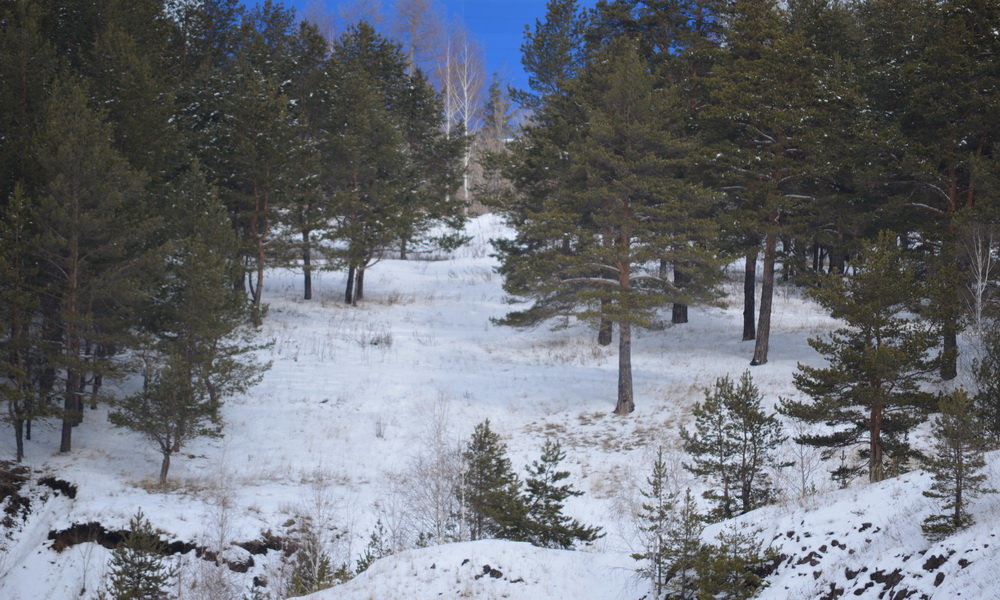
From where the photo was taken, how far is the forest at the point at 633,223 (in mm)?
12914

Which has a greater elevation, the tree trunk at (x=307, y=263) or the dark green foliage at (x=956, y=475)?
the tree trunk at (x=307, y=263)

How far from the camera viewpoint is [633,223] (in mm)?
20828

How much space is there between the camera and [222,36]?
35188 mm

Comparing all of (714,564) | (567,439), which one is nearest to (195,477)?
(567,439)

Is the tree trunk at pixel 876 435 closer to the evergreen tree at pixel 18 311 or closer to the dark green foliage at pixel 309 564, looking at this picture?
the dark green foliage at pixel 309 564

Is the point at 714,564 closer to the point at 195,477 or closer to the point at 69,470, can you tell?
the point at 195,477

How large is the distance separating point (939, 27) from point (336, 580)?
19.8 meters

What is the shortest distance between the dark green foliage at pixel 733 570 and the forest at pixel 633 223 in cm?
6

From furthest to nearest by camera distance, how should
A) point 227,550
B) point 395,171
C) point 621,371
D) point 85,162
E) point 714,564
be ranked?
point 395,171 < point 621,371 < point 85,162 < point 227,550 < point 714,564

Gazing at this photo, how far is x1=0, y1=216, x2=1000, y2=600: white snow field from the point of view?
8.84 meters

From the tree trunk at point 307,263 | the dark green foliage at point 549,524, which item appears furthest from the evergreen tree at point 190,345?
the tree trunk at point 307,263

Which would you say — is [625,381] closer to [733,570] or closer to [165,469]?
[733,570]

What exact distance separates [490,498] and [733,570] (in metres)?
5.57

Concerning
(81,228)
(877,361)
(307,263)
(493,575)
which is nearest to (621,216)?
(877,361)
